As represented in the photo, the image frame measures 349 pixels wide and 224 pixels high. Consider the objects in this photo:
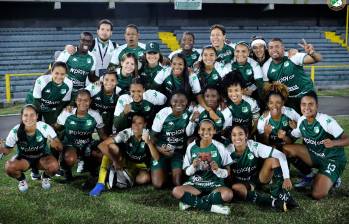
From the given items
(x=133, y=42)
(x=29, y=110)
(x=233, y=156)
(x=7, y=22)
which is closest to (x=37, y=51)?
(x=7, y=22)

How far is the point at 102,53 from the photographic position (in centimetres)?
686

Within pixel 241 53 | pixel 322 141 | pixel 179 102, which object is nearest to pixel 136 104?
pixel 179 102

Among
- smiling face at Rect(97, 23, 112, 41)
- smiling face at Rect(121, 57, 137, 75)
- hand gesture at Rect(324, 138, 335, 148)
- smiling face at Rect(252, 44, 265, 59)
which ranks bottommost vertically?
hand gesture at Rect(324, 138, 335, 148)

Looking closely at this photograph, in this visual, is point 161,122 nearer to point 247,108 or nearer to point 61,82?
point 247,108

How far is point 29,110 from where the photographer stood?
206 inches

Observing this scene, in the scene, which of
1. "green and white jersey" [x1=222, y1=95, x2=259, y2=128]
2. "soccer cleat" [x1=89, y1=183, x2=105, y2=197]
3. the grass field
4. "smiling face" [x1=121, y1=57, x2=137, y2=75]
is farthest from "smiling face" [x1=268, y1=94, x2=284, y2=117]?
"soccer cleat" [x1=89, y1=183, x2=105, y2=197]

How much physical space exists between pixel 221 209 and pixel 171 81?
1.83m

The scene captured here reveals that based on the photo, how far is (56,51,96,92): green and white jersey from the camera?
6488 millimetres

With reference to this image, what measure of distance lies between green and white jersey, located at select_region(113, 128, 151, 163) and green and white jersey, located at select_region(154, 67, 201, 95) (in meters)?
0.72

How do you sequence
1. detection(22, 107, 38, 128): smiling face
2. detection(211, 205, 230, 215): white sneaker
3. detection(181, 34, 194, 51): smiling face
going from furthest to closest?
detection(181, 34, 194, 51): smiling face < detection(22, 107, 38, 128): smiling face < detection(211, 205, 230, 215): white sneaker

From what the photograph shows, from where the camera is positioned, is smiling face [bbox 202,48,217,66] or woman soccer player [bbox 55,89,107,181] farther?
woman soccer player [bbox 55,89,107,181]

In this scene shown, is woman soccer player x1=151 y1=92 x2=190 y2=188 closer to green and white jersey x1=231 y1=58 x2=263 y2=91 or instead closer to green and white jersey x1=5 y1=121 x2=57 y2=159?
green and white jersey x1=231 y1=58 x2=263 y2=91

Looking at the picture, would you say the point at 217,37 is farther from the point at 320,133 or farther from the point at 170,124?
the point at 320,133

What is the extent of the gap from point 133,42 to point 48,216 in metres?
2.98
